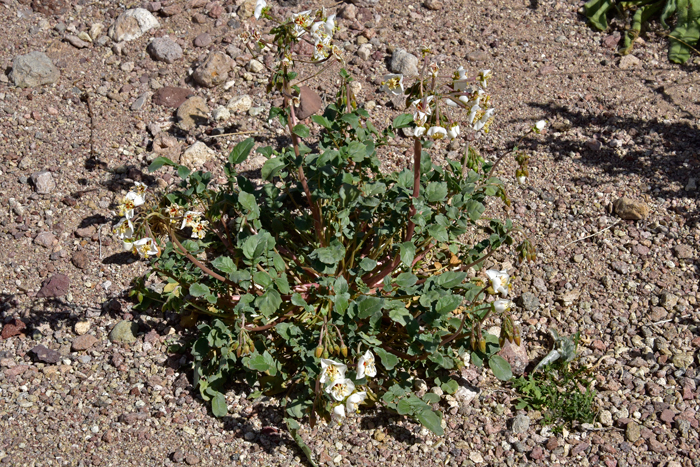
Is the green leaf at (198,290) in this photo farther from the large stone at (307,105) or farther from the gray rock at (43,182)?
the large stone at (307,105)

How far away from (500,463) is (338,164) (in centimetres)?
162

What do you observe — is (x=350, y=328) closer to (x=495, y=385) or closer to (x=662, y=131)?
(x=495, y=385)

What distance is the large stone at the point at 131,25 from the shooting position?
5379 mm

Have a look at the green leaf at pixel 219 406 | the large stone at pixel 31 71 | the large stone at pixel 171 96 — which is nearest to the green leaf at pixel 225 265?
the green leaf at pixel 219 406

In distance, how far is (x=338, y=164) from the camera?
3.25 metres

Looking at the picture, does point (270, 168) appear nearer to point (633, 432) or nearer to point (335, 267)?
point (335, 267)

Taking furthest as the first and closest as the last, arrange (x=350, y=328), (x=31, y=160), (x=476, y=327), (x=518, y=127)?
(x=518, y=127) → (x=31, y=160) → (x=350, y=328) → (x=476, y=327)

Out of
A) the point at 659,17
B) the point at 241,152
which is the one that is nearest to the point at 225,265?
the point at 241,152

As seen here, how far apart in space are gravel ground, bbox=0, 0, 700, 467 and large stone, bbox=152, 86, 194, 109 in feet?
0.06

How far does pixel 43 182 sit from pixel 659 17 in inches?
191

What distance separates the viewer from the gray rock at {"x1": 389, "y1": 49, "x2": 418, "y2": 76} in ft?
17.0

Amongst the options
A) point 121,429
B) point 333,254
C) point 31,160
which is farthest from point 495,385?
point 31,160

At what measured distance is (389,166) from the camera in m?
4.59

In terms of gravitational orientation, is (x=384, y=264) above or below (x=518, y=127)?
below
